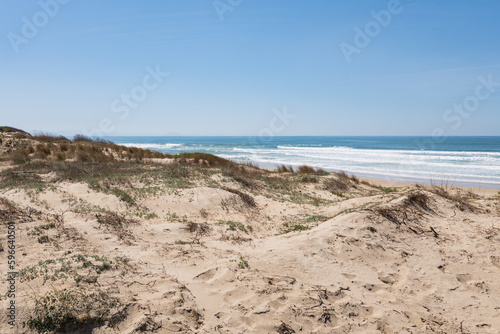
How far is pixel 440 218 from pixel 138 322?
7.49 m

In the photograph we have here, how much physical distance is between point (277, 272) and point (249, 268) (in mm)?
471

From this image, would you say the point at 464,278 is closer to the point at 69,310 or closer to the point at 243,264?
the point at 243,264

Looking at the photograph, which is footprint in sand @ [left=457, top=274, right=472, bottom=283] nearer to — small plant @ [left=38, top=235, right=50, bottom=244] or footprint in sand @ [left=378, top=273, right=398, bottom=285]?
footprint in sand @ [left=378, top=273, right=398, bottom=285]

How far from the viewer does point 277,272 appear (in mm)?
4781

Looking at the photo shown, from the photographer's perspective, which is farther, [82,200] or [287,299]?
[82,200]

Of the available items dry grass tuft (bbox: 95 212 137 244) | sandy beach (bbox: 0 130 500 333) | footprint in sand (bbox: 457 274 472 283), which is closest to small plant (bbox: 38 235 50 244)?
sandy beach (bbox: 0 130 500 333)

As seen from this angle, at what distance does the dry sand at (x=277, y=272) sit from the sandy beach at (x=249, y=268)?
2 centimetres

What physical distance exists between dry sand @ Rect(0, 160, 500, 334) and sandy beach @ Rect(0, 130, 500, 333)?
0.02 metres

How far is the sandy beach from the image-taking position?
359cm

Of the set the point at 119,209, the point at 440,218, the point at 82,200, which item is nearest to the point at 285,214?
the point at 440,218

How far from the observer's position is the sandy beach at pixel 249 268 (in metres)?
3.59

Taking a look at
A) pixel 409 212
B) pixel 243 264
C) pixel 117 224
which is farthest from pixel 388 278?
pixel 117 224

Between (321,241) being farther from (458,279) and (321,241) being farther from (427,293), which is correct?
(458,279)

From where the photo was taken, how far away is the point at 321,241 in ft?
18.6
